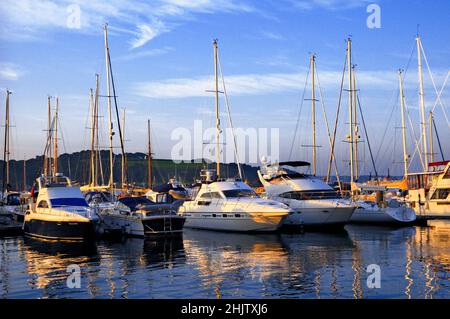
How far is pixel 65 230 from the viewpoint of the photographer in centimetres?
2780

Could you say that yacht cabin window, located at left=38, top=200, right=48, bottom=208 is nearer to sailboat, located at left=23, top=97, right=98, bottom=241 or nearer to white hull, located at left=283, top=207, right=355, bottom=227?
sailboat, located at left=23, top=97, right=98, bottom=241

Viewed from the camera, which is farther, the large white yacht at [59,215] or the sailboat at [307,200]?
the sailboat at [307,200]

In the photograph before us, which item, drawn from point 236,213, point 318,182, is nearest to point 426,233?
point 318,182

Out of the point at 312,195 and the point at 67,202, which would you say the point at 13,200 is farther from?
the point at 312,195

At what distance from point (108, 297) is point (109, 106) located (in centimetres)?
2649

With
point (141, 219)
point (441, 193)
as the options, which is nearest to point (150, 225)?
point (141, 219)

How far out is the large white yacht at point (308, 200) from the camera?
3344 cm

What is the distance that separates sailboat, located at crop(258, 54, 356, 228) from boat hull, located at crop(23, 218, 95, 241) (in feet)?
41.0

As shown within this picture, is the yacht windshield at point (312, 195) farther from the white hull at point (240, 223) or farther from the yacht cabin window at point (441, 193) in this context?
the yacht cabin window at point (441, 193)

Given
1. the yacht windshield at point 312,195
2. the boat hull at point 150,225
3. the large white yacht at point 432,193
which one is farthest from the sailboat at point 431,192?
the boat hull at point 150,225

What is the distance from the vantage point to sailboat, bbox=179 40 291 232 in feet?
102

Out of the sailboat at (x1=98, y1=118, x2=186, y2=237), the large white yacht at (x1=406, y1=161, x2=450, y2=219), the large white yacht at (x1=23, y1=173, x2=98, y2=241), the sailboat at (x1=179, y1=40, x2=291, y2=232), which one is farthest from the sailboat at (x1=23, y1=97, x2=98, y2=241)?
the large white yacht at (x1=406, y1=161, x2=450, y2=219)

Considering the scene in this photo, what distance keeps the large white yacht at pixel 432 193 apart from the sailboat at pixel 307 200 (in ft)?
30.8
